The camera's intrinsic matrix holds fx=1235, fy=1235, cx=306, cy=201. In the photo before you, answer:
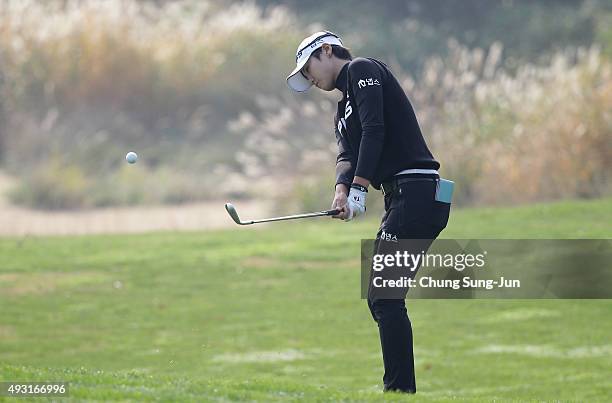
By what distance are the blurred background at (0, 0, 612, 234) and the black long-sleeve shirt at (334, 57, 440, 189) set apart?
39.4 ft

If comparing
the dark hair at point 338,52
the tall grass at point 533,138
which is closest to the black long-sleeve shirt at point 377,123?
the dark hair at point 338,52

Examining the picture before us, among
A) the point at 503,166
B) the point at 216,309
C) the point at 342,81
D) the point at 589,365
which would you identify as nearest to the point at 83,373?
the point at 342,81

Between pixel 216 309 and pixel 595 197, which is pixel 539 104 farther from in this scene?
pixel 216 309

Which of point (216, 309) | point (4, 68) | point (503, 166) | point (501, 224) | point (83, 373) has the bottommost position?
point (83, 373)

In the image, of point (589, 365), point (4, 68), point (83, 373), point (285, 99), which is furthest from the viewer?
point (285, 99)

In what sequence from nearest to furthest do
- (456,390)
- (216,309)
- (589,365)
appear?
(456,390)
(589,365)
(216,309)

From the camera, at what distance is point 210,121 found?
2661 centimetres

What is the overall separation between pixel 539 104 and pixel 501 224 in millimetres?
3686

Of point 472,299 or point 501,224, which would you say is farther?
point 501,224

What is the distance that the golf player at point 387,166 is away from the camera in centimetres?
643

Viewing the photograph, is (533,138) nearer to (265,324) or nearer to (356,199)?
(265,324)

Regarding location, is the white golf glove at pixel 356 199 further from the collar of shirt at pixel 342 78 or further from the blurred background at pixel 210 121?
the blurred background at pixel 210 121

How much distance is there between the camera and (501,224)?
16375mm

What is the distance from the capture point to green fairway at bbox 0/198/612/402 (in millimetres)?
8469
